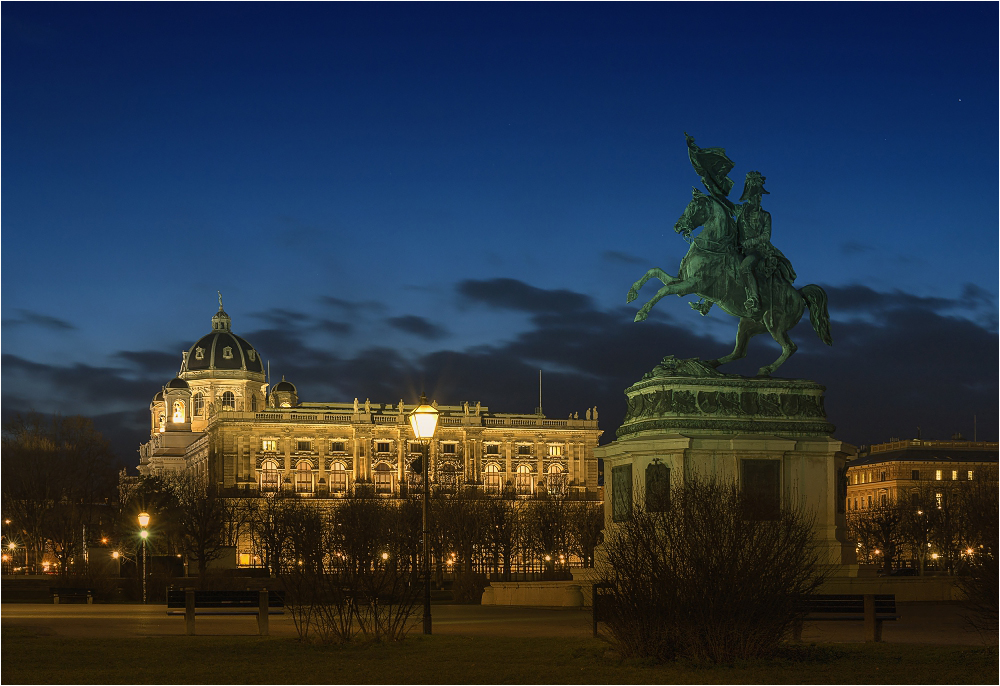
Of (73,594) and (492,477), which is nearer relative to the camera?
(73,594)

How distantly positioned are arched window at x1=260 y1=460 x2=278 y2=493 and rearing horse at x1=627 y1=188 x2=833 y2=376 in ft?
374

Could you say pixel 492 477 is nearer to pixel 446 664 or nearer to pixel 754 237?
pixel 754 237

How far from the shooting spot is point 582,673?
17109mm

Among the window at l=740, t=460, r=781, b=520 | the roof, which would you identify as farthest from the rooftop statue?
the roof

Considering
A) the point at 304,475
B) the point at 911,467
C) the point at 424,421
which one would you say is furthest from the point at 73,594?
the point at 911,467

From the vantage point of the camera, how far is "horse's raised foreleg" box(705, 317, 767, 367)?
32938mm

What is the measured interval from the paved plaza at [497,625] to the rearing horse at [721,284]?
672 centimetres

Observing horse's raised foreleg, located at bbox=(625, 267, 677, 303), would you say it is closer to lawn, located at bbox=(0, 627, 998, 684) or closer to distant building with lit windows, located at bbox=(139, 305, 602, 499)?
lawn, located at bbox=(0, 627, 998, 684)

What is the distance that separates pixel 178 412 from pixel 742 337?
14633cm

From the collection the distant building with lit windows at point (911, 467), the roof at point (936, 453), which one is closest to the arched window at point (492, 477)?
the distant building with lit windows at point (911, 467)

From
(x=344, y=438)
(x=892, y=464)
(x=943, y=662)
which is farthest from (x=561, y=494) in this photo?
(x=943, y=662)

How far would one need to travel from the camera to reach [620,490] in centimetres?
3284

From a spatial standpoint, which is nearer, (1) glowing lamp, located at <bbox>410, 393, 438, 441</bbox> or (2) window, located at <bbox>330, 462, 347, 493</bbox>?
(1) glowing lamp, located at <bbox>410, 393, 438, 441</bbox>

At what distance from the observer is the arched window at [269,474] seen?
14362cm
